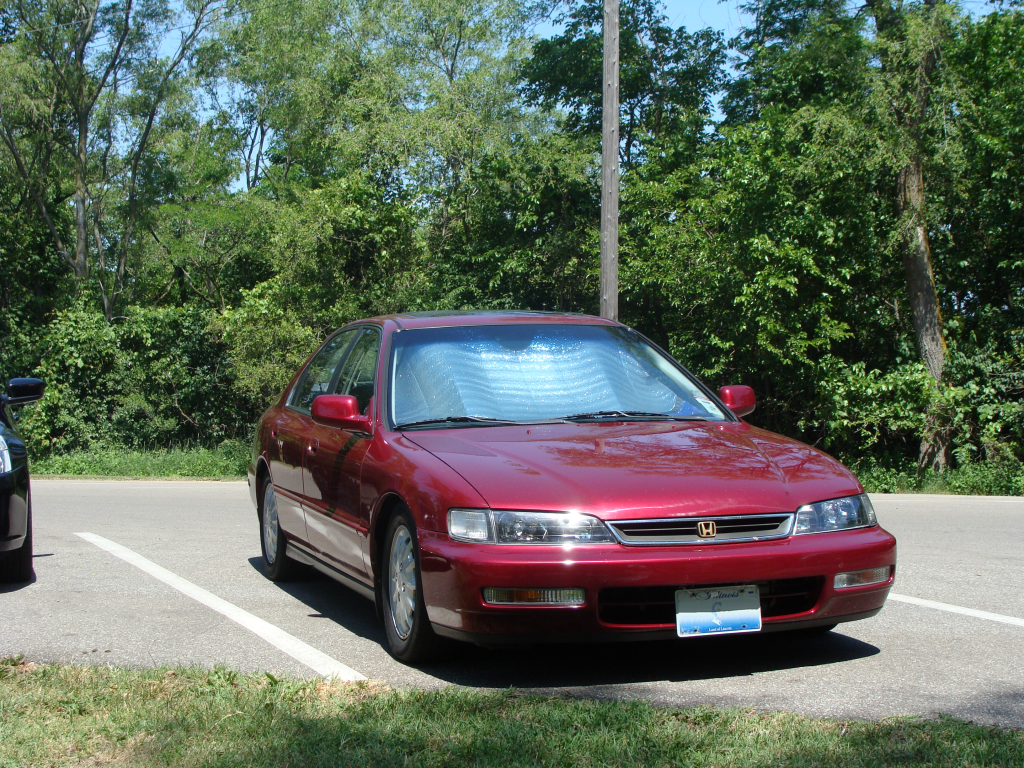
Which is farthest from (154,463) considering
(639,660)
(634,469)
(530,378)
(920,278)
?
(634,469)

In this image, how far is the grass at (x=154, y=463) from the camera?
829 inches

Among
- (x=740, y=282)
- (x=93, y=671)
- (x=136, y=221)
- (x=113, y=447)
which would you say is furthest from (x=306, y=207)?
(x=93, y=671)

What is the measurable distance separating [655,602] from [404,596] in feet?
3.84

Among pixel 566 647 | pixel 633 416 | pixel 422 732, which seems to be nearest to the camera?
pixel 422 732

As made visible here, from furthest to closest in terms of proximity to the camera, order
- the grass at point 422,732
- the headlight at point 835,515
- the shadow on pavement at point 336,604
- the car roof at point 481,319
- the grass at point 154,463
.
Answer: the grass at point 154,463
the car roof at point 481,319
the shadow on pavement at point 336,604
the headlight at point 835,515
the grass at point 422,732

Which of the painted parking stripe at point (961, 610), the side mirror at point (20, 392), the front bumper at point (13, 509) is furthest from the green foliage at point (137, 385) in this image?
the painted parking stripe at point (961, 610)

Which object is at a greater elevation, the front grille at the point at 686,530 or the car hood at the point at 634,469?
the car hood at the point at 634,469

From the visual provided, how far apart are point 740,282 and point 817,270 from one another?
4.79 ft

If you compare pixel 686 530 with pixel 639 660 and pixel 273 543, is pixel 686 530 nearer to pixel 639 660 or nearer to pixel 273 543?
pixel 639 660

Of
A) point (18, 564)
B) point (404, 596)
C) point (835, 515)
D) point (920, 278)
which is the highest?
point (920, 278)

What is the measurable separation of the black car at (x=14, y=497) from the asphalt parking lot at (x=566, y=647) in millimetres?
165

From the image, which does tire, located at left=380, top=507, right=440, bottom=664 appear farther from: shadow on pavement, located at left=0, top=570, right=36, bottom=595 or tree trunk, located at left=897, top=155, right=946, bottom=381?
tree trunk, located at left=897, top=155, right=946, bottom=381

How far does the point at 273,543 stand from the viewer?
7.54 meters

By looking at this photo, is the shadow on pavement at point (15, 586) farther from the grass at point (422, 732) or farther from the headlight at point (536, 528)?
the headlight at point (536, 528)
